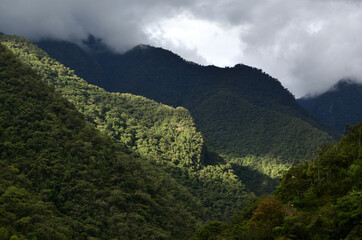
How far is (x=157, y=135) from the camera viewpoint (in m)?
104

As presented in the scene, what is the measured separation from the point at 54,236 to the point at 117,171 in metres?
19.5

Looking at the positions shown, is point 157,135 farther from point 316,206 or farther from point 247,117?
point 316,206

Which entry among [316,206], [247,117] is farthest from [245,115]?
[316,206]

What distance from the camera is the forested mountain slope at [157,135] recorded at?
298 ft

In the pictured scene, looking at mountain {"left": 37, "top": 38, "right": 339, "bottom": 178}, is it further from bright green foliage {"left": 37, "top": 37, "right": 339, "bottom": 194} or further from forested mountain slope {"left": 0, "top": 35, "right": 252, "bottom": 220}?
forested mountain slope {"left": 0, "top": 35, "right": 252, "bottom": 220}

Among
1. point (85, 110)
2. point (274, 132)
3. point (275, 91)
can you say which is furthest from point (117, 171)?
point (275, 91)

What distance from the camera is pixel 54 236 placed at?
129 ft

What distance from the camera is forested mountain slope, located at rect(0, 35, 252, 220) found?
3580 inches

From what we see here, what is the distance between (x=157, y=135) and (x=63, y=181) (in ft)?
180

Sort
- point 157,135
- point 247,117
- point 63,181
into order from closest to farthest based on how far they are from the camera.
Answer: point 63,181 < point 157,135 < point 247,117

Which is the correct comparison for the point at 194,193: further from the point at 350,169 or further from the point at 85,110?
the point at 350,169

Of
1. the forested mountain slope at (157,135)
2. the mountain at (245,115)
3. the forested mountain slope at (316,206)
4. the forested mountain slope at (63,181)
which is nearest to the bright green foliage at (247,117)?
the mountain at (245,115)

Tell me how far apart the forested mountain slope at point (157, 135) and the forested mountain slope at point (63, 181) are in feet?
78.5

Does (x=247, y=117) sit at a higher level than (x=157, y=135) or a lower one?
higher
